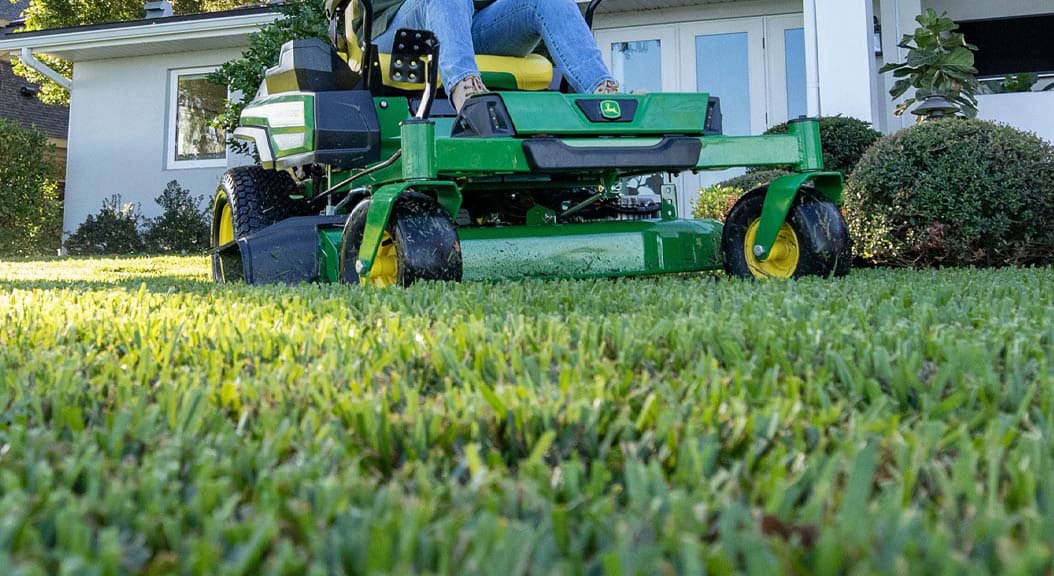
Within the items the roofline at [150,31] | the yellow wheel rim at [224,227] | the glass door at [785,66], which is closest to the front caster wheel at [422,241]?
the yellow wheel rim at [224,227]

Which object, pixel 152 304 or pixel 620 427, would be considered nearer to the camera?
pixel 620 427

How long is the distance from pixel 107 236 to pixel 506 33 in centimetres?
1049

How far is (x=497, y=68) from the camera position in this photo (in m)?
4.36

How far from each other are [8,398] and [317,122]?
2.86 m

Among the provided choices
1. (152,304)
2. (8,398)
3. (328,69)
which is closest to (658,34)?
(328,69)

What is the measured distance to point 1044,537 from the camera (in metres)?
0.77

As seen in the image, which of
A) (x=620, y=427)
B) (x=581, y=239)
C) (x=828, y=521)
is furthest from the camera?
(x=581, y=239)

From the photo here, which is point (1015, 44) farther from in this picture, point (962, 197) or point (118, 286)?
point (118, 286)

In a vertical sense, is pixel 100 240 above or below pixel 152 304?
above

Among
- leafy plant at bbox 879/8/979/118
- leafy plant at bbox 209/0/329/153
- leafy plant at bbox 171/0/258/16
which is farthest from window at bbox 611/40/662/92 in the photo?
leafy plant at bbox 171/0/258/16

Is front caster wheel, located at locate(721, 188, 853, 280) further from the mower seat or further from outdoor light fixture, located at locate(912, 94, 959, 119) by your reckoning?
outdoor light fixture, located at locate(912, 94, 959, 119)

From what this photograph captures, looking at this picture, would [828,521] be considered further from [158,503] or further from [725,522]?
[158,503]

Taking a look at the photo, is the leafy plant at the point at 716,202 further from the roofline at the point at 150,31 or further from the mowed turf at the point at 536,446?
the roofline at the point at 150,31

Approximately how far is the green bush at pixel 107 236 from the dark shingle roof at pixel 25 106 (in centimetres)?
→ 1001
